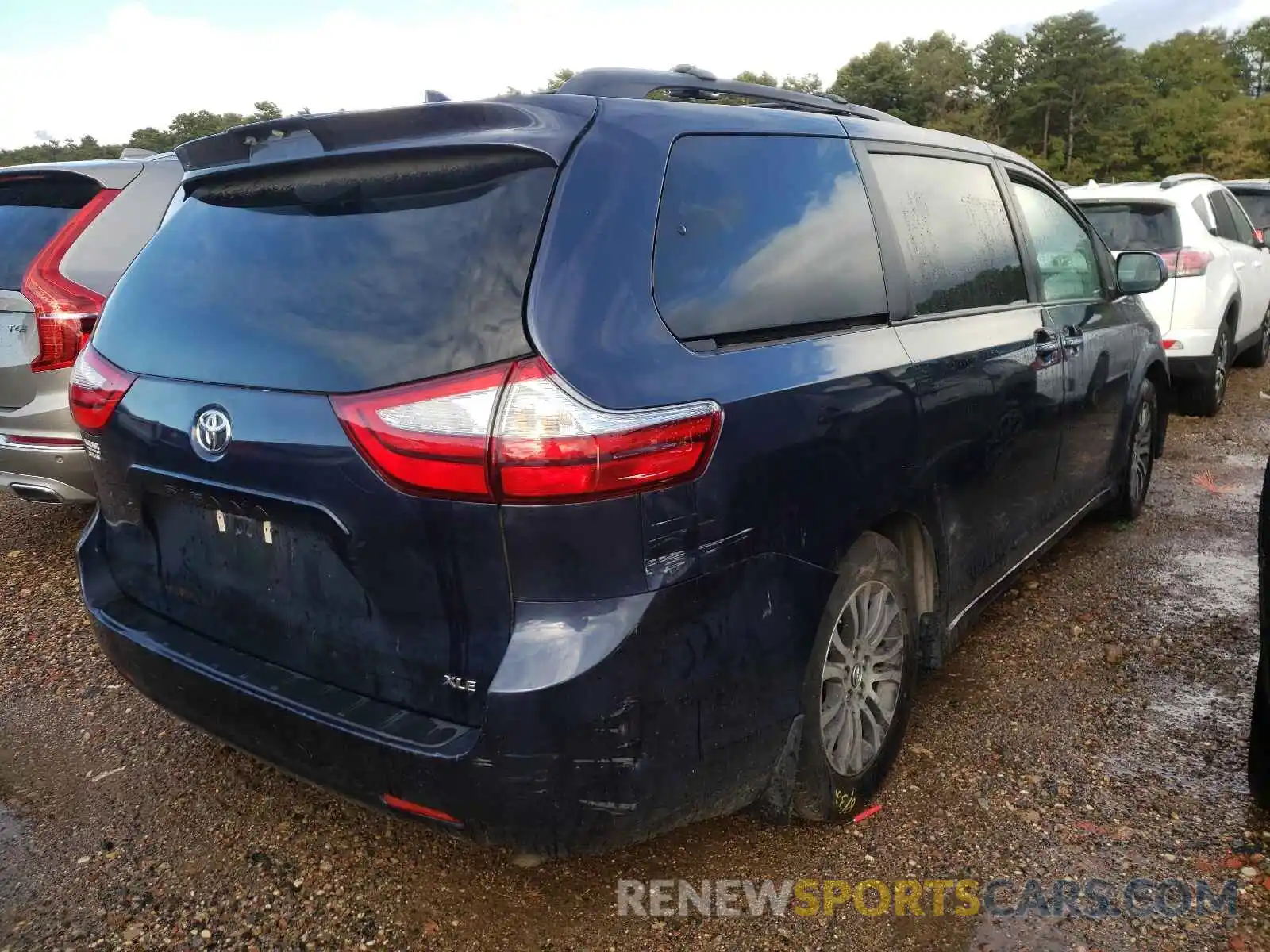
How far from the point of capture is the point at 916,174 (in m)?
2.96

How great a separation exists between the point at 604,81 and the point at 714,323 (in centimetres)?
74

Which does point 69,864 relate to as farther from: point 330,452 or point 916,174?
point 916,174

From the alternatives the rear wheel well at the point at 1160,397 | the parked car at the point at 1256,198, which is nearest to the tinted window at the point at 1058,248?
the rear wheel well at the point at 1160,397

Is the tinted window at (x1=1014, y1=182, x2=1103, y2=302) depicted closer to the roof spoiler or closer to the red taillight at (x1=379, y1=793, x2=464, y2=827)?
the roof spoiler

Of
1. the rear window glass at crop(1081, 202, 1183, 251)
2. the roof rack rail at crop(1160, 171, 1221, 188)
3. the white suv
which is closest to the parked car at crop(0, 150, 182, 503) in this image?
the white suv

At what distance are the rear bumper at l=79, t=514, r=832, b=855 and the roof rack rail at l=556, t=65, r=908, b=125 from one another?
1.18 meters

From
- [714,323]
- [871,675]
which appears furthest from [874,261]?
[871,675]

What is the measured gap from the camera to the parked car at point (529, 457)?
5.80 feet

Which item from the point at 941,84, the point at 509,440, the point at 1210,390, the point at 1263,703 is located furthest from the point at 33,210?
the point at 941,84

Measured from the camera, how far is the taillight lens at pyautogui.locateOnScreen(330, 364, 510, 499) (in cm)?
173

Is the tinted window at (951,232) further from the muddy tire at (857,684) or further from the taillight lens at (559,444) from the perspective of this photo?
the taillight lens at (559,444)

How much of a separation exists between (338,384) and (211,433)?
0.38 m

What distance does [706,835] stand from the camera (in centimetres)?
257

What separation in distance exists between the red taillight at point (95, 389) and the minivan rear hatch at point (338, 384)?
51mm
